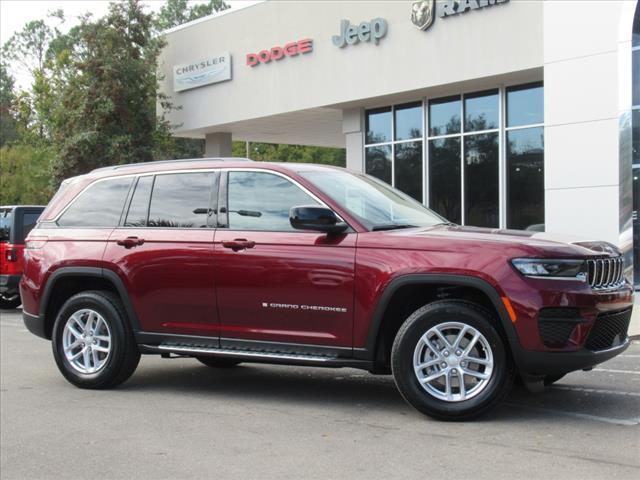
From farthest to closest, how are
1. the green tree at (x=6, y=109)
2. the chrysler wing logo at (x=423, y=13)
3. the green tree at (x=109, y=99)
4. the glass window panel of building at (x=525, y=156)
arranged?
1. the green tree at (x=6, y=109)
2. the green tree at (x=109, y=99)
3. the chrysler wing logo at (x=423, y=13)
4. the glass window panel of building at (x=525, y=156)

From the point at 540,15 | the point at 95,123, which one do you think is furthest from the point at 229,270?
the point at 95,123

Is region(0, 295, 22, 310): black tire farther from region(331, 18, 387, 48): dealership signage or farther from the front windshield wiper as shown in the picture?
the front windshield wiper

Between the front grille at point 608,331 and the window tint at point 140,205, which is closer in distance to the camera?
the front grille at point 608,331

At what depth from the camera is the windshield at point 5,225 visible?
15.2 m

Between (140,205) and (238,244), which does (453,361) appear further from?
(140,205)

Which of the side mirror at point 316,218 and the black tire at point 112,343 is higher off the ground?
the side mirror at point 316,218

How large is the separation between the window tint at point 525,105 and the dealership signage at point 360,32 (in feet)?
11.3

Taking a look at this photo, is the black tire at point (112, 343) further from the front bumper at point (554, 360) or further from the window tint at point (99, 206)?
the front bumper at point (554, 360)

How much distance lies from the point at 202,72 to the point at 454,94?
8896mm

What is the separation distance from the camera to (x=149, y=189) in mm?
7113

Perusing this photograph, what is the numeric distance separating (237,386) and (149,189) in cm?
188

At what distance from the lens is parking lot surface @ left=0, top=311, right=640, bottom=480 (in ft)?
15.2

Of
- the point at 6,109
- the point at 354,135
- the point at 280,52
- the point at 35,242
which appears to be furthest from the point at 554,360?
the point at 6,109

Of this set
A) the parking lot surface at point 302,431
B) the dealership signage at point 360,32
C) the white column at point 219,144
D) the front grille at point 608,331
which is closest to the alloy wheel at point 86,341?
the parking lot surface at point 302,431
